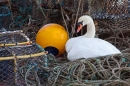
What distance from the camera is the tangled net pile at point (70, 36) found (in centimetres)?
281

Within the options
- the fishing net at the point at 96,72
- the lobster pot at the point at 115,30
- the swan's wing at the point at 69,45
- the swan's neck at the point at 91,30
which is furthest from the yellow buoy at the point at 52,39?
the fishing net at the point at 96,72

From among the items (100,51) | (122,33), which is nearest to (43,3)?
(122,33)

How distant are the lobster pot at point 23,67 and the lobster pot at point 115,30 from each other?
159cm

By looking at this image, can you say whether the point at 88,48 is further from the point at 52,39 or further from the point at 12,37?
the point at 12,37

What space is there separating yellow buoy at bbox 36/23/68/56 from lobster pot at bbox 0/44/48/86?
0.78 meters

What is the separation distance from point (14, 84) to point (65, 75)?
535mm

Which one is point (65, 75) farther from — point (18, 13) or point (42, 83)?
point (18, 13)

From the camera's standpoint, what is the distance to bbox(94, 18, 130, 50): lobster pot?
435cm

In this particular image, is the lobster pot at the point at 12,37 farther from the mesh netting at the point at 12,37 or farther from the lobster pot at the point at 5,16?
the lobster pot at the point at 5,16

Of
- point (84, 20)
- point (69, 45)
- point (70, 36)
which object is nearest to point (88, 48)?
point (69, 45)

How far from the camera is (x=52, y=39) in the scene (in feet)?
12.9

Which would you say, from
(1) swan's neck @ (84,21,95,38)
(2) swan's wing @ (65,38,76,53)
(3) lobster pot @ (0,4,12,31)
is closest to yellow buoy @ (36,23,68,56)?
(2) swan's wing @ (65,38,76,53)

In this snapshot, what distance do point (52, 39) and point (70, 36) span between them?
51cm

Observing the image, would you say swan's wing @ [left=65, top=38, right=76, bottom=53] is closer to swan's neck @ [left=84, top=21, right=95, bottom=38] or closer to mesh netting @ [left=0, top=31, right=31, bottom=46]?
swan's neck @ [left=84, top=21, right=95, bottom=38]
